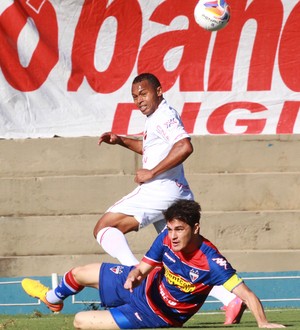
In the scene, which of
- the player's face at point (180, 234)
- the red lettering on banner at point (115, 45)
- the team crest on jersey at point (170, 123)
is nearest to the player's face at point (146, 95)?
the team crest on jersey at point (170, 123)

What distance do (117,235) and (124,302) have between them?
137 centimetres

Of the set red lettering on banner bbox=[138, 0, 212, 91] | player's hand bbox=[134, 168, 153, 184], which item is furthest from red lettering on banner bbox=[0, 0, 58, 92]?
player's hand bbox=[134, 168, 153, 184]

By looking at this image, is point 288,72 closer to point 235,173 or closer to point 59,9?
point 235,173

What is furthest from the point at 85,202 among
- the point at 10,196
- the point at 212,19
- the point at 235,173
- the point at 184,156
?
the point at 184,156

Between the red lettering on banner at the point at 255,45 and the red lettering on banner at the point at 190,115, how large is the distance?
40 centimetres

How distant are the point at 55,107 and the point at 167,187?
4581 mm

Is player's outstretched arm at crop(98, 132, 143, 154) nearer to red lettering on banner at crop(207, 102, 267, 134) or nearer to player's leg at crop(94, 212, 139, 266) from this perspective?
player's leg at crop(94, 212, 139, 266)

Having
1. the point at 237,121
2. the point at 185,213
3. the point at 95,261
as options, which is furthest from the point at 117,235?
the point at 237,121

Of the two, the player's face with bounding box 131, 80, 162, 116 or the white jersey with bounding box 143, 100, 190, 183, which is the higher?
the player's face with bounding box 131, 80, 162, 116

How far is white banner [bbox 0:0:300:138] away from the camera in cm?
1345

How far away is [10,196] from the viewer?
13375 millimetres

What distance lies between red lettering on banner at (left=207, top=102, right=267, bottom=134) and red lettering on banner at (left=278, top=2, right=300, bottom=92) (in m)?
0.55

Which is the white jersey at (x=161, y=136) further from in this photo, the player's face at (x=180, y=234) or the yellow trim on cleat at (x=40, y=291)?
the player's face at (x=180, y=234)

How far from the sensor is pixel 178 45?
13594 millimetres
